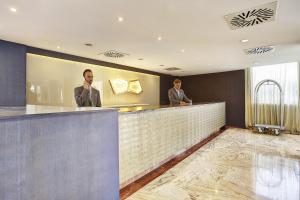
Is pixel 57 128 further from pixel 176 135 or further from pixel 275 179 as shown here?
pixel 275 179

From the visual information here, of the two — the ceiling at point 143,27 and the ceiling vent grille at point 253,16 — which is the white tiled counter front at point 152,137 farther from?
the ceiling vent grille at point 253,16

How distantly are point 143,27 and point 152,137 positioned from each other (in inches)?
71.3

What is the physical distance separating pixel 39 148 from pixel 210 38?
11.7 ft

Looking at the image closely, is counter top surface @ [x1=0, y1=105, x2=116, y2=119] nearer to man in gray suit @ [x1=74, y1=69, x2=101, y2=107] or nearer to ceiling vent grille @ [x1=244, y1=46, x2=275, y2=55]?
man in gray suit @ [x1=74, y1=69, x2=101, y2=107]

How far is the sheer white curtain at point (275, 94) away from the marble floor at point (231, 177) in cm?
297

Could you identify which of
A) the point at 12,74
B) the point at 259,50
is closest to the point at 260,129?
the point at 259,50

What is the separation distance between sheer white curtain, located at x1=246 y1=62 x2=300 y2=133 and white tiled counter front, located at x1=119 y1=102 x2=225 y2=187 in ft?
13.8

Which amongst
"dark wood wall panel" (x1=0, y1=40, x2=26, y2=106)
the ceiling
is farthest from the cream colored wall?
the ceiling

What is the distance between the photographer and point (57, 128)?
90 centimetres

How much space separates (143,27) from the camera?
3.08m

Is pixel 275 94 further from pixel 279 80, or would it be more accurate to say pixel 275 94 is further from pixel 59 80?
pixel 59 80

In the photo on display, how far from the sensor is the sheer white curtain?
248 inches

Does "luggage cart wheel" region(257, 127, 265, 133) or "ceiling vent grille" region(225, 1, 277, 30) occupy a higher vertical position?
"ceiling vent grille" region(225, 1, 277, 30)

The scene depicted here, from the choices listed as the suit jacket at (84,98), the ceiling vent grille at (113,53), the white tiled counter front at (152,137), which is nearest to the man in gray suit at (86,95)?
the suit jacket at (84,98)
